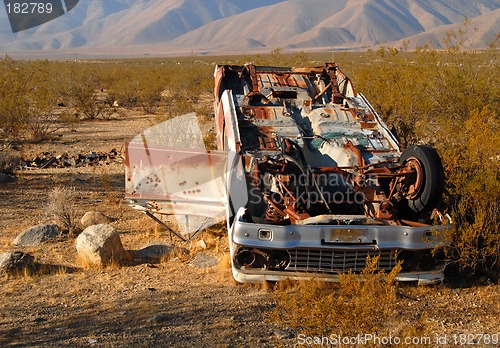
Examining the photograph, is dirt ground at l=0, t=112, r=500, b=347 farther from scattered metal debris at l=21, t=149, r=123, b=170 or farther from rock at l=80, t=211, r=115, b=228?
scattered metal debris at l=21, t=149, r=123, b=170

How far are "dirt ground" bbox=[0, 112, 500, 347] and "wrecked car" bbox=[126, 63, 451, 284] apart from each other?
0.33m

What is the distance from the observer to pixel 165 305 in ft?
17.6

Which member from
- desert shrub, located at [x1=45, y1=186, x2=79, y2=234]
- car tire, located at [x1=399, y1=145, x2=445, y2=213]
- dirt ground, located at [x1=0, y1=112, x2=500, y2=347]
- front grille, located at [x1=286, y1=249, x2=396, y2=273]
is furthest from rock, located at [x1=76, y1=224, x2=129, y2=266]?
car tire, located at [x1=399, y1=145, x2=445, y2=213]

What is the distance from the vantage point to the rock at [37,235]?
7.39 m

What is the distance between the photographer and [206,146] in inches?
470

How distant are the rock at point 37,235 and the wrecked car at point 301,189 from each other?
1.55m

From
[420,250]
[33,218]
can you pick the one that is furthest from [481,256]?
[33,218]

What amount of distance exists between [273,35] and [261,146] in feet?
558

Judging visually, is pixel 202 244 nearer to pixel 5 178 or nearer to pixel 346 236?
pixel 346 236

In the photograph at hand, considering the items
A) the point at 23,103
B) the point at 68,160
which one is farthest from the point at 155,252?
the point at 23,103

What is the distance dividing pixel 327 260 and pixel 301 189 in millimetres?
1159

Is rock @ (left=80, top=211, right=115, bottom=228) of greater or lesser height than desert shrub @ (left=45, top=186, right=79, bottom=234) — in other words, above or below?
below

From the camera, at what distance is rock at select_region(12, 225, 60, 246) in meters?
7.39

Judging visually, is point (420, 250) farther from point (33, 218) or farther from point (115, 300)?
point (33, 218)
